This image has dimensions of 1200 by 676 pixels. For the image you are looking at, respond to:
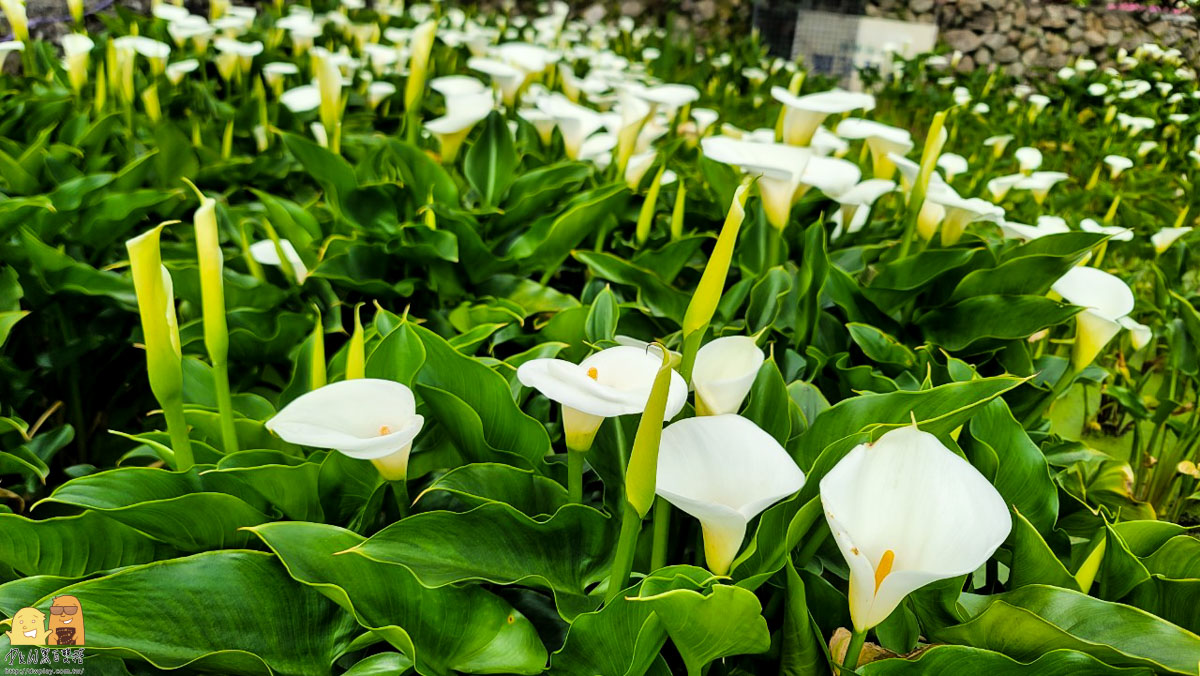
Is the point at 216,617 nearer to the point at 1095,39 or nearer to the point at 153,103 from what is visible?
the point at 153,103

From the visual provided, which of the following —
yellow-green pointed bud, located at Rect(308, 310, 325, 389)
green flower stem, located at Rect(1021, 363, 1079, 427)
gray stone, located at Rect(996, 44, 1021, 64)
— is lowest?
gray stone, located at Rect(996, 44, 1021, 64)

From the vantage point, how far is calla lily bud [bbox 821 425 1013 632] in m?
Answer: 0.61

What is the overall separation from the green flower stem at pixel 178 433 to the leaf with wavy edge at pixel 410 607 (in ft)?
0.60

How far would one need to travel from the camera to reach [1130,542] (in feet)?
2.89

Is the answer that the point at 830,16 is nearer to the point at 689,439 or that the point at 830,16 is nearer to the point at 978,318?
the point at 978,318

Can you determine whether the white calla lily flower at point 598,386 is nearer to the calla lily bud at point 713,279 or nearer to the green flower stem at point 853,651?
the calla lily bud at point 713,279

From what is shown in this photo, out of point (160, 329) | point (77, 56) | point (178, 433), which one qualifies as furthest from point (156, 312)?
point (77, 56)

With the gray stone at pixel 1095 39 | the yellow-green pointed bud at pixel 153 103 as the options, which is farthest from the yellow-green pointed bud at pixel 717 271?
the gray stone at pixel 1095 39

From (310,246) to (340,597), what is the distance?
39.3 inches

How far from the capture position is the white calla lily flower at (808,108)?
56.3 inches

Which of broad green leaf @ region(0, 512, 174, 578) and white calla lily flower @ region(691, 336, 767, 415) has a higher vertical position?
white calla lily flower @ region(691, 336, 767, 415)

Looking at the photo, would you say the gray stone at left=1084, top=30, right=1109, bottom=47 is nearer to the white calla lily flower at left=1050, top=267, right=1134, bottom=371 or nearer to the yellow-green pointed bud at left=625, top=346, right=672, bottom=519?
the white calla lily flower at left=1050, top=267, right=1134, bottom=371

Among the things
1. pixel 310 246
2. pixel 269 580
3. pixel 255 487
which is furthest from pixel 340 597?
pixel 310 246

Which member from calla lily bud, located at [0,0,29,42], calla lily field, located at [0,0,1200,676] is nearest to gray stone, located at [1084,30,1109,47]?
calla lily field, located at [0,0,1200,676]
